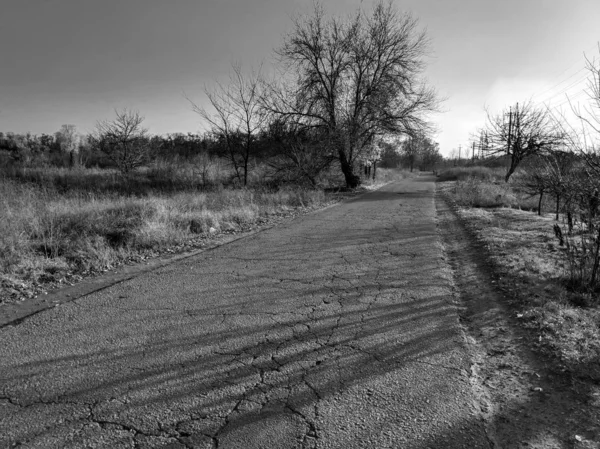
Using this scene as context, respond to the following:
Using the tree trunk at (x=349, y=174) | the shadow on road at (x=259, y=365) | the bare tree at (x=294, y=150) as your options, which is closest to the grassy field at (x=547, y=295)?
the shadow on road at (x=259, y=365)

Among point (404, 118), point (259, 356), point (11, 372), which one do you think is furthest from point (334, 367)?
point (404, 118)

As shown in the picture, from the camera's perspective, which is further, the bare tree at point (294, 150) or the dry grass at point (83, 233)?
the bare tree at point (294, 150)

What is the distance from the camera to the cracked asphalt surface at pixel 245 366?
2.20 m

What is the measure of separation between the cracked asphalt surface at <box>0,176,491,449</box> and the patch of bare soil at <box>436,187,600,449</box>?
131 mm

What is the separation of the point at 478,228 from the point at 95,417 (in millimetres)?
9482

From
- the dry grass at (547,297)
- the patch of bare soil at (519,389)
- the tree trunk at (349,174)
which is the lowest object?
the patch of bare soil at (519,389)

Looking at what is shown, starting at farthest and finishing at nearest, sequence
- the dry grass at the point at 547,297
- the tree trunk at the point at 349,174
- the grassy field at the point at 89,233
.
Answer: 1. the tree trunk at the point at 349,174
2. the grassy field at the point at 89,233
3. the dry grass at the point at 547,297

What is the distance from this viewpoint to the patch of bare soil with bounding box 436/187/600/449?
2209 millimetres

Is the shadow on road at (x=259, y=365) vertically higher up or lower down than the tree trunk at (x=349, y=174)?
lower down

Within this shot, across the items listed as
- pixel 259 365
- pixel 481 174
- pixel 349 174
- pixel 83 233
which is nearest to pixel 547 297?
pixel 259 365

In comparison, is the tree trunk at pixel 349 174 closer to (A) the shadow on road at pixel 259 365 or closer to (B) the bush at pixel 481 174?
(B) the bush at pixel 481 174

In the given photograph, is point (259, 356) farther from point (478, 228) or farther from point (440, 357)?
point (478, 228)

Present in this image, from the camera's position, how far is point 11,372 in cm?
283

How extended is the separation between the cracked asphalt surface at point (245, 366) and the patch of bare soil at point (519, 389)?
0.43 feet
